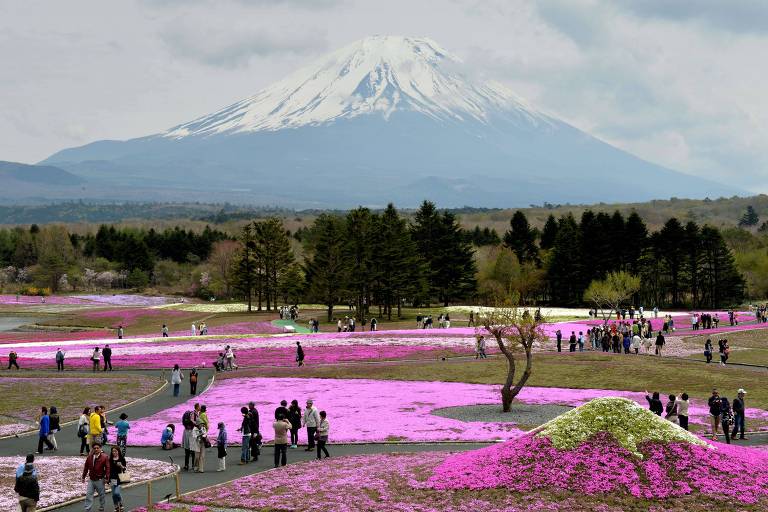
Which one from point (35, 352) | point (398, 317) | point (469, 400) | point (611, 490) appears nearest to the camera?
point (611, 490)

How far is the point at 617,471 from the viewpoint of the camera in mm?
23312

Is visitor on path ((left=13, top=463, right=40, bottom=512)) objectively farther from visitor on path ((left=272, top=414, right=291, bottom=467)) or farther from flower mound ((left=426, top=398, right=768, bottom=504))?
flower mound ((left=426, top=398, right=768, bottom=504))

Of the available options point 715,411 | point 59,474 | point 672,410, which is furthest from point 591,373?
point 59,474

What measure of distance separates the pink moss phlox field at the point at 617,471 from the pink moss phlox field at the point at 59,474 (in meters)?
11.0

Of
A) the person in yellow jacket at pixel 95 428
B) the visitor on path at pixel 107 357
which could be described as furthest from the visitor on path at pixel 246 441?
the visitor on path at pixel 107 357

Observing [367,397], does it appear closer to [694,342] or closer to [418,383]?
[418,383]

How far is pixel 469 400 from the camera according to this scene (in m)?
43.7

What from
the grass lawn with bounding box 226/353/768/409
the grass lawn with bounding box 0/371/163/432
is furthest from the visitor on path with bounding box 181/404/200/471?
the grass lawn with bounding box 226/353/768/409

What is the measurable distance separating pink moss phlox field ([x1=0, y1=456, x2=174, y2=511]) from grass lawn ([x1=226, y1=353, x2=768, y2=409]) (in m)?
23.9

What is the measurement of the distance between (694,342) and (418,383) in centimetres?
3034

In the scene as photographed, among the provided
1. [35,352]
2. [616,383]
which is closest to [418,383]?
[616,383]

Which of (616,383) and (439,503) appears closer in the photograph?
(439,503)

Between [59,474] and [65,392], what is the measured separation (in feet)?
67.6

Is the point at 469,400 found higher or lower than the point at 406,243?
lower
